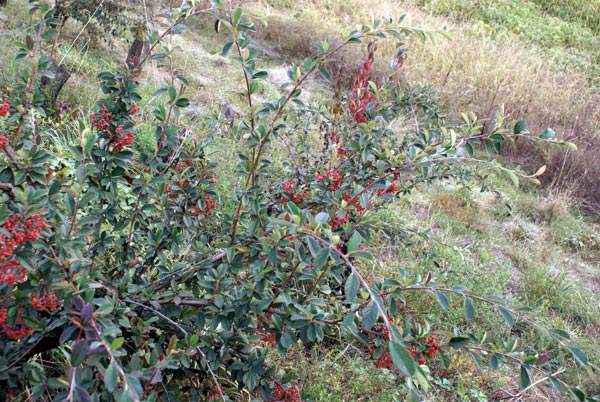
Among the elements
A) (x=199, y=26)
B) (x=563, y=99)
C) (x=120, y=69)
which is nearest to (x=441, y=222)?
(x=120, y=69)

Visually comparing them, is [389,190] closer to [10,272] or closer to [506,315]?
[506,315]

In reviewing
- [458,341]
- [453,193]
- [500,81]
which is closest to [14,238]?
[458,341]

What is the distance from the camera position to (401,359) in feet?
2.69

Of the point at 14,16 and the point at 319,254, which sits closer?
the point at 319,254

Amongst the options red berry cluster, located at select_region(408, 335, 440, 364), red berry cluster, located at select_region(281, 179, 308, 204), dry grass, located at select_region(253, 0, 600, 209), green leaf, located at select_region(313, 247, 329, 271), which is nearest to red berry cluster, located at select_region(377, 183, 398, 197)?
red berry cluster, located at select_region(281, 179, 308, 204)

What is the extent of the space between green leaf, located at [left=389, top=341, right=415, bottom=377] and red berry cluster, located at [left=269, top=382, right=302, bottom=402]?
0.65 m

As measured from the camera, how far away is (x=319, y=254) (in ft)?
3.33

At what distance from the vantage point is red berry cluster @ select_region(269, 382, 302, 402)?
4.57 feet

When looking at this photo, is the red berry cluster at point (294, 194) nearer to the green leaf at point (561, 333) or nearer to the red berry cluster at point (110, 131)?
the red berry cluster at point (110, 131)

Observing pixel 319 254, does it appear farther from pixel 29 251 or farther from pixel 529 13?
pixel 529 13

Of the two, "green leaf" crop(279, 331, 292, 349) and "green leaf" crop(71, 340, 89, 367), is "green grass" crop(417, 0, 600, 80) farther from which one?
"green leaf" crop(71, 340, 89, 367)

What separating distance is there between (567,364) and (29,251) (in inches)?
104

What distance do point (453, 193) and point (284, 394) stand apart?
3195 mm

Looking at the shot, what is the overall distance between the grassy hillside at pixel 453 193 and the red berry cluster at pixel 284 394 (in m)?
0.14
